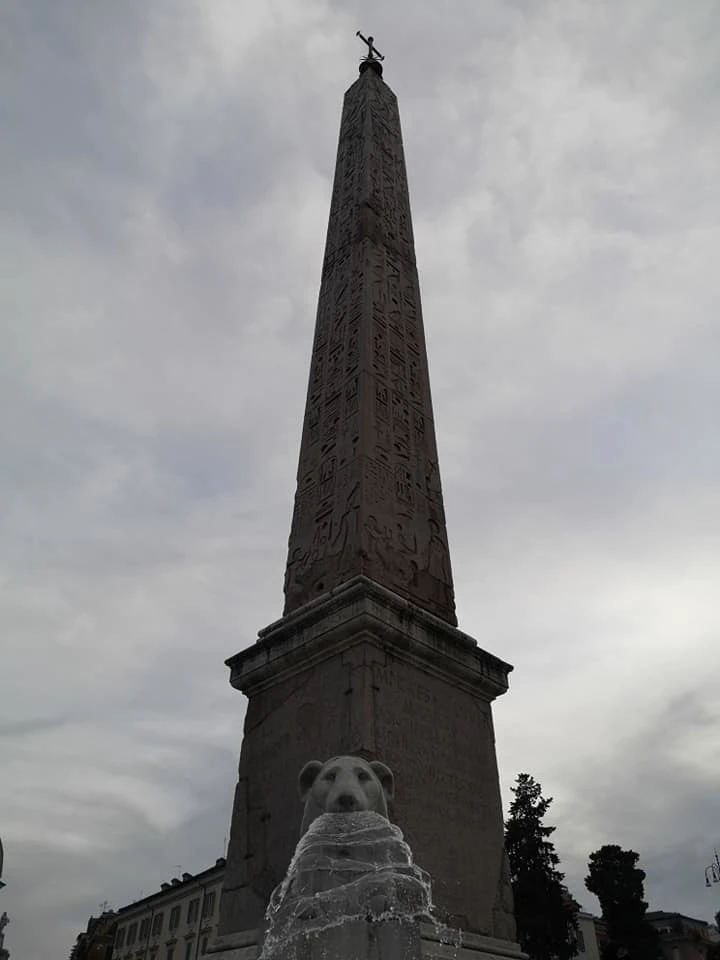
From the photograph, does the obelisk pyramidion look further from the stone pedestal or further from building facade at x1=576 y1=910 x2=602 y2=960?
building facade at x1=576 y1=910 x2=602 y2=960

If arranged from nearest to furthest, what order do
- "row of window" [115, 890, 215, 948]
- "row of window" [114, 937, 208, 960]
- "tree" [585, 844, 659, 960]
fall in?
"tree" [585, 844, 659, 960], "row of window" [114, 937, 208, 960], "row of window" [115, 890, 215, 948]

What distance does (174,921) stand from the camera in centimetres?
3512

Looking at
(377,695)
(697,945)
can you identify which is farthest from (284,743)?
(697,945)

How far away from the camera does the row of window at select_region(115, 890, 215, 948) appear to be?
32500mm

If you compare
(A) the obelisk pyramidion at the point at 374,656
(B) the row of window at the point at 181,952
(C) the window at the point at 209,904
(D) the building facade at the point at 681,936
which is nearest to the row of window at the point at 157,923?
(C) the window at the point at 209,904

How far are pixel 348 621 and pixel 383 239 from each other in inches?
196

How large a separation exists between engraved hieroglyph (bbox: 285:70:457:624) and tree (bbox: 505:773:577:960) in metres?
18.9

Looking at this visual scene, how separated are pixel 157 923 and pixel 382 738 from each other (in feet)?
125

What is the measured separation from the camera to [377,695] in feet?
17.1

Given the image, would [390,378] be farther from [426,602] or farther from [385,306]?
[426,602]

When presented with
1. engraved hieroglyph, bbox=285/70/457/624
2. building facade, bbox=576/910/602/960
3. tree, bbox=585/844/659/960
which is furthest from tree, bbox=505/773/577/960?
engraved hieroglyph, bbox=285/70/457/624

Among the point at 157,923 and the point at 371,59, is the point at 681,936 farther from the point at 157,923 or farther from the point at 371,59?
the point at 371,59

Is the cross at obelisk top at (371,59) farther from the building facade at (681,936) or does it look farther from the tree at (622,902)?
the building facade at (681,936)

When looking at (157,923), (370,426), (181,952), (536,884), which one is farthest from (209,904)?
(370,426)
